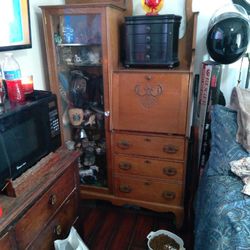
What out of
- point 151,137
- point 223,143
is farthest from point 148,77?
point 223,143

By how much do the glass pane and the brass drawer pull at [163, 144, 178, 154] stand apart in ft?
1.61

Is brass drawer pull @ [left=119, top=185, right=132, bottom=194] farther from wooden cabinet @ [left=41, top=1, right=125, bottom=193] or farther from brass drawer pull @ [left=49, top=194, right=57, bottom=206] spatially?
brass drawer pull @ [left=49, top=194, right=57, bottom=206]

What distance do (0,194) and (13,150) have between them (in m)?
0.18

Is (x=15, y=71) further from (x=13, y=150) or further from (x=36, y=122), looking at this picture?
(x=13, y=150)

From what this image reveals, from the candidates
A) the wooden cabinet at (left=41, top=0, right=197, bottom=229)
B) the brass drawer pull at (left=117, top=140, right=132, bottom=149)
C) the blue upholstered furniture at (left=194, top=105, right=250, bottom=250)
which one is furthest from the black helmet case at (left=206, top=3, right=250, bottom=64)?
the brass drawer pull at (left=117, top=140, right=132, bottom=149)

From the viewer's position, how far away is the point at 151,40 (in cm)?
158

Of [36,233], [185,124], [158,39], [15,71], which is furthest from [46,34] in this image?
[36,233]

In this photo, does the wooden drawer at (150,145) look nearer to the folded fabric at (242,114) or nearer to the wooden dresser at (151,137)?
the wooden dresser at (151,137)

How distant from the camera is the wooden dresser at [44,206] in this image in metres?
0.93

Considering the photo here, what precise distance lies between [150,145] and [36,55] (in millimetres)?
983

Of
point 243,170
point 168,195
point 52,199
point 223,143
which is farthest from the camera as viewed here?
point 168,195

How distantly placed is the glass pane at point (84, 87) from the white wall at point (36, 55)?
0.13m

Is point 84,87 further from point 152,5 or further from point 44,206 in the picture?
point 44,206

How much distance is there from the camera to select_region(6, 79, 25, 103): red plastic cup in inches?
43.6
